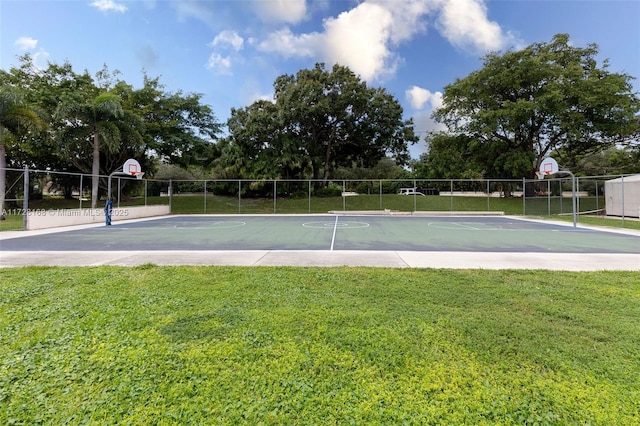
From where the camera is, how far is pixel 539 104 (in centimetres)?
2228

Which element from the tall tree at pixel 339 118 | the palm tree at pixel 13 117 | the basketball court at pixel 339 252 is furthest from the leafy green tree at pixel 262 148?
the basketball court at pixel 339 252

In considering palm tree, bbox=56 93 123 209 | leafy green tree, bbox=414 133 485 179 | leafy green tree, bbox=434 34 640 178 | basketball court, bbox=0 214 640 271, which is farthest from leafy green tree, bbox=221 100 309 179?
basketball court, bbox=0 214 640 271

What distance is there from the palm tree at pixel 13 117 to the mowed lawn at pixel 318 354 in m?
16.0

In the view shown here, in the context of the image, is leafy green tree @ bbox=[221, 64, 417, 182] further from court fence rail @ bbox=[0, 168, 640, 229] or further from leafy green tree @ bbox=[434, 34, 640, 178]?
→ leafy green tree @ bbox=[434, 34, 640, 178]

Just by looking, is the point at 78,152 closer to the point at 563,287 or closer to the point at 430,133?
the point at 563,287

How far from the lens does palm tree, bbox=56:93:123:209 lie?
17219 millimetres

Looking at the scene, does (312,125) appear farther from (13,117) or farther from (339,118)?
(13,117)

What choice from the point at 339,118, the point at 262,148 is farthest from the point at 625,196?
the point at 262,148

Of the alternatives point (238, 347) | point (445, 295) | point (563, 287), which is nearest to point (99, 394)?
point (238, 347)

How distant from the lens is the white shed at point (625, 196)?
17703 millimetres

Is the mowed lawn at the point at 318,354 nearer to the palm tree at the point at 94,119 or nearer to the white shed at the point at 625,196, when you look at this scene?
the palm tree at the point at 94,119

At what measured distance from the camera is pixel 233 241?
354 inches

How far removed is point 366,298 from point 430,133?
30738 mm

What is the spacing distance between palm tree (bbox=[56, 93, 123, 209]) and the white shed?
28329 millimetres
